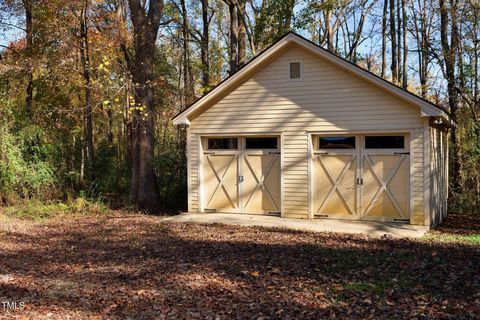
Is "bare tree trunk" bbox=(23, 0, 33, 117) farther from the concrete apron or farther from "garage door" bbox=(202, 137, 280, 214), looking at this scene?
the concrete apron

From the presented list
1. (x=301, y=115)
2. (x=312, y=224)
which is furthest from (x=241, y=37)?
(x=312, y=224)

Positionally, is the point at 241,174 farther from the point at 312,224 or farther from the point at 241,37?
the point at 241,37

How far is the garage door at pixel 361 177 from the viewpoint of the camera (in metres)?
11.3

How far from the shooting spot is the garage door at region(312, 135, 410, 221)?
1127 cm

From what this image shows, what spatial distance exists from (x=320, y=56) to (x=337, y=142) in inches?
91.4

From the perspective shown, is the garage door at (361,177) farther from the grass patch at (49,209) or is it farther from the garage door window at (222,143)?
the grass patch at (49,209)

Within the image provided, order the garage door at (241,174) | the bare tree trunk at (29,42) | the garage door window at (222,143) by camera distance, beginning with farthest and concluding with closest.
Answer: the bare tree trunk at (29,42) < the garage door window at (222,143) < the garage door at (241,174)

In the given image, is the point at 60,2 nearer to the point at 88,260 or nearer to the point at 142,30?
the point at 142,30

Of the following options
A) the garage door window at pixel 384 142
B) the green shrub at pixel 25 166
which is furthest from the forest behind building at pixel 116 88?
the garage door window at pixel 384 142

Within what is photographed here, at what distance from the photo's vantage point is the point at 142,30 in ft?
50.9

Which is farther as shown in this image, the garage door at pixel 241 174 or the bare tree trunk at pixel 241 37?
the bare tree trunk at pixel 241 37

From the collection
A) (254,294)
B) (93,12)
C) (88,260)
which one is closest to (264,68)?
(88,260)

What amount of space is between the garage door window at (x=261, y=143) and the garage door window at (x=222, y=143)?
0.42 m

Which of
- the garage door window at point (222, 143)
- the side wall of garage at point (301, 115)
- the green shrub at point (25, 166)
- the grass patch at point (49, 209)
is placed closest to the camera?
the side wall of garage at point (301, 115)
